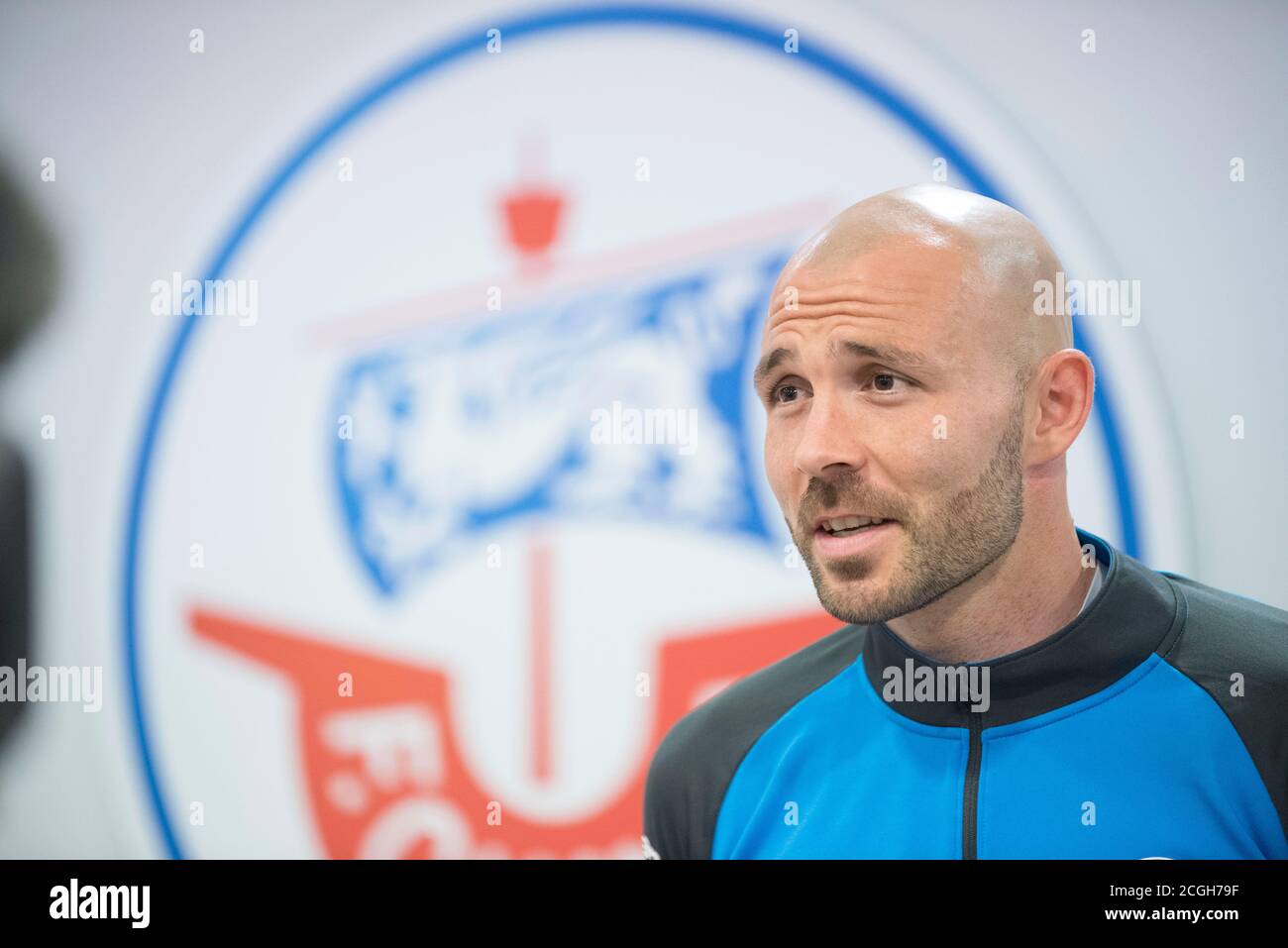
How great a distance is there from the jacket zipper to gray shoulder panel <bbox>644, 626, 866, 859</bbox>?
0.28m

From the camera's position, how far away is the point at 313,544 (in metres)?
2.60

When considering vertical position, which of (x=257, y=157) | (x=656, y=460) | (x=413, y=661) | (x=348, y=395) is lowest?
(x=413, y=661)

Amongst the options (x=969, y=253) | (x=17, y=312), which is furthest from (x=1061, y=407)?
(x=17, y=312)

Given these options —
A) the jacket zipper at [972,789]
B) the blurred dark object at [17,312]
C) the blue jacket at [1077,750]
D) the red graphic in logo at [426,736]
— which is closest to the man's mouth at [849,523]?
the blue jacket at [1077,750]

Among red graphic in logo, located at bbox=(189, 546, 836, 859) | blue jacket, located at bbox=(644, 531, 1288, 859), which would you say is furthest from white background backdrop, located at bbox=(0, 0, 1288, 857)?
blue jacket, located at bbox=(644, 531, 1288, 859)

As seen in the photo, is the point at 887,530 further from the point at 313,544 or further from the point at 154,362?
the point at 154,362

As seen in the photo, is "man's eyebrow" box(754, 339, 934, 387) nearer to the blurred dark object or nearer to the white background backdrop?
the white background backdrop

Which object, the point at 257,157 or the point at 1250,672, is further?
the point at 257,157

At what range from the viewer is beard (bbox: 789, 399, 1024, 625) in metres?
1.55

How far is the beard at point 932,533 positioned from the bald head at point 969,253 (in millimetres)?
114

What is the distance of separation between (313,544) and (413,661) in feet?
1.24

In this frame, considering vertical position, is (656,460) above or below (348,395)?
below

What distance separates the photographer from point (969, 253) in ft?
5.01
